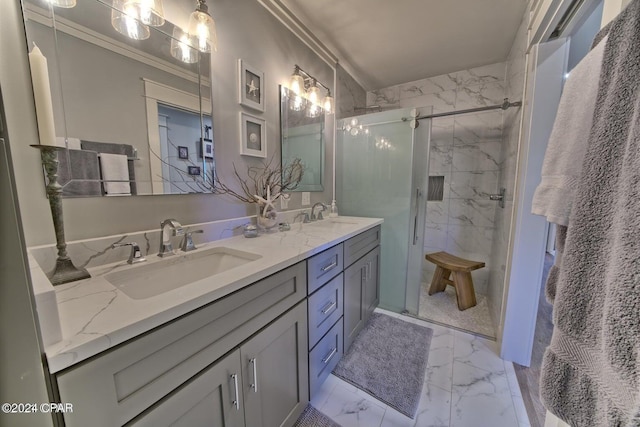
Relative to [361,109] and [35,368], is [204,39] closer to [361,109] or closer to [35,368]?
[35,368]

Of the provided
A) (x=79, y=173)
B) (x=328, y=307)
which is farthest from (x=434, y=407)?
(x=79, y=173)

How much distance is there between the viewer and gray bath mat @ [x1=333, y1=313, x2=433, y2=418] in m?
1.27

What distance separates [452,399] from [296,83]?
2193 mm

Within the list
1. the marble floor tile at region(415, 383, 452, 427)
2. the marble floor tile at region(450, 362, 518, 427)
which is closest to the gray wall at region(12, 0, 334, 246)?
the marble floor tile at region(415, 383, 452, 427)

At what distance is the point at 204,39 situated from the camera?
105cm

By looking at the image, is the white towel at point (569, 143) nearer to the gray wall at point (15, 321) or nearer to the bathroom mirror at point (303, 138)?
the gray wall at point (15, 321)

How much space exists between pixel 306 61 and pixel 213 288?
6.12 feet

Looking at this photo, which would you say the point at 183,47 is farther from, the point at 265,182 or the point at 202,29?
the point at 265,182

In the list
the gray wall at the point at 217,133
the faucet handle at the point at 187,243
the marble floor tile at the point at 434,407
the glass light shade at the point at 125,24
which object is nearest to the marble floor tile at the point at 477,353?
the marble floor tile at the point at 434,407

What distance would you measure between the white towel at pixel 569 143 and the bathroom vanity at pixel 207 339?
813mm

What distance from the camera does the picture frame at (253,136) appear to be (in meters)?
1.34

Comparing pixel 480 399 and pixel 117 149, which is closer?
pixel 117 149

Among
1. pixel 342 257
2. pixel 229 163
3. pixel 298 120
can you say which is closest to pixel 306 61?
pixel 298 120

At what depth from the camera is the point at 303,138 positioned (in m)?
1.85
